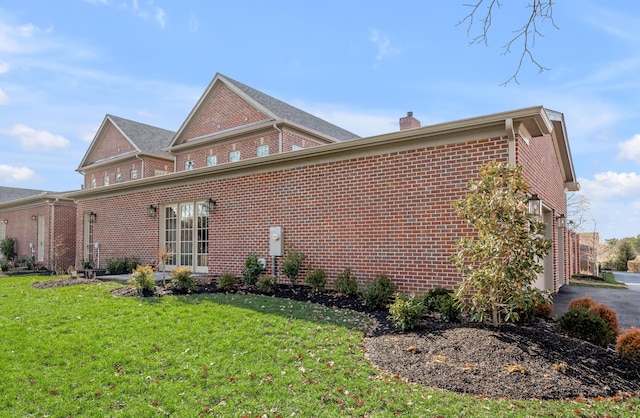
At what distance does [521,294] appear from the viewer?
5.30m

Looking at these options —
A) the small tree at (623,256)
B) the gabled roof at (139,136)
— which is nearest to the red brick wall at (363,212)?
the gabled roof at (139,136)

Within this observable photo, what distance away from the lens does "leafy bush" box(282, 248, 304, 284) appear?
360 inches

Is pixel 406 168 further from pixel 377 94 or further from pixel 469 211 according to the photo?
pixel 377 94

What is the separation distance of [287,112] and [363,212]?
34.9 feet

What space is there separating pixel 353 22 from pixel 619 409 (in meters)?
5.55

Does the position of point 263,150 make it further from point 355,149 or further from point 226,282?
point 355,149

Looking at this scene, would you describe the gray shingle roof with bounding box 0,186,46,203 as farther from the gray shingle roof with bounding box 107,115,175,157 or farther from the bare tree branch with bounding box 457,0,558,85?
the bare tree branch with bounding box 457,0,558,85

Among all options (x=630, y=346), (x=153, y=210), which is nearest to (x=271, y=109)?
(x=153, y=210)

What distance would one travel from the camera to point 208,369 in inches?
180

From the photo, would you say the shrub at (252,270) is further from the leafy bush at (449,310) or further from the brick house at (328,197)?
the leafy bush at (449,310)

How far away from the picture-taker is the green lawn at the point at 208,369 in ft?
12.1

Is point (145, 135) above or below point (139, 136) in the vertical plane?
above

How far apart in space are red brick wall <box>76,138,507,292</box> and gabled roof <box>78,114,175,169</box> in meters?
12.7

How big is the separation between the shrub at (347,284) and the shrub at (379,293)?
520mm
